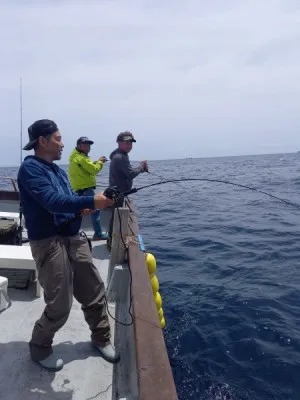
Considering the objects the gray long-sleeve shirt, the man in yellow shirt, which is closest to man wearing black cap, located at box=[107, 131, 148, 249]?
the gray long-sleeve shirt

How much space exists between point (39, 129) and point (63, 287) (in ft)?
4.40

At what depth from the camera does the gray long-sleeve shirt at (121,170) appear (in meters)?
6.14

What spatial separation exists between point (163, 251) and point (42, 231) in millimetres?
6939

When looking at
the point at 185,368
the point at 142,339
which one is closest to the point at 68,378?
the point at 142,339

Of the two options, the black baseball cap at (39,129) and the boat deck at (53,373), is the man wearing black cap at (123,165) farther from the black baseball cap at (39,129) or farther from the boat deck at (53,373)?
the black baseball cap at (39,129)

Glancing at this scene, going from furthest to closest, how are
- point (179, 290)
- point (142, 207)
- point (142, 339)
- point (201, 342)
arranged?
point (142, 207) → point (179, 290) → point (201, 342) → point (142, 339)

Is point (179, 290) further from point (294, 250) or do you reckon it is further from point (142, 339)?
point (142, 339)

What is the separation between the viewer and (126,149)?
620 centimetres

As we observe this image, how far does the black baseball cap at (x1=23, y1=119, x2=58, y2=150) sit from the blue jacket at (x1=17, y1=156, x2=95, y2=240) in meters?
0.13

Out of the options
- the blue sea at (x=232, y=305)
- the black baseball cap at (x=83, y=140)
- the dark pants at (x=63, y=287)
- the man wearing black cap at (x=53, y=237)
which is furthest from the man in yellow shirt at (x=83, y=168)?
the dark pants at (x=63, y=287)

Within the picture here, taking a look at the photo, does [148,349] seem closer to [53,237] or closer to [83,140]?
[53,237]

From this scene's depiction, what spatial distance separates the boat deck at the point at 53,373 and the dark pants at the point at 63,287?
0.17 metres

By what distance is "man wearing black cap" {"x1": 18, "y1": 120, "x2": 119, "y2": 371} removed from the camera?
9.48 ft

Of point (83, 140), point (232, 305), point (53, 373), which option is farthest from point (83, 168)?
point (53, 373)
